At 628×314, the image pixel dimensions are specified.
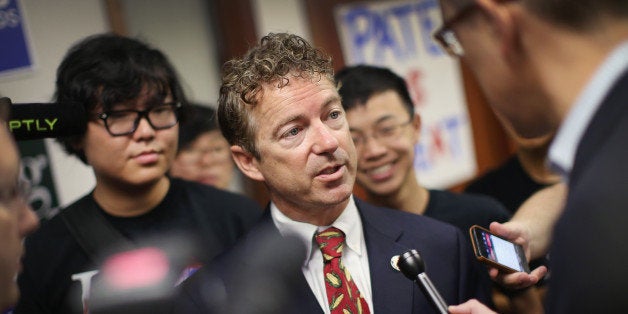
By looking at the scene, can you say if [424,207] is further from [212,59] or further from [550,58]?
[212,59]

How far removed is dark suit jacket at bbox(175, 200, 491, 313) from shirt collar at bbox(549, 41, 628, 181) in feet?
2.53

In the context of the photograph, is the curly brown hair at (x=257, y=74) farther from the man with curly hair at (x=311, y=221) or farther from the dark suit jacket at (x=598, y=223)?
the dark suit jacket at (x=598, y=223)

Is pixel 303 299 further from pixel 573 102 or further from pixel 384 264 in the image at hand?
pixel 573 102

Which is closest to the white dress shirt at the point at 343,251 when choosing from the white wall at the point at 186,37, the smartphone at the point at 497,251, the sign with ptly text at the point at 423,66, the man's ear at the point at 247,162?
the man's ear at the point at 247,162

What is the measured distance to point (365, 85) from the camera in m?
2.37

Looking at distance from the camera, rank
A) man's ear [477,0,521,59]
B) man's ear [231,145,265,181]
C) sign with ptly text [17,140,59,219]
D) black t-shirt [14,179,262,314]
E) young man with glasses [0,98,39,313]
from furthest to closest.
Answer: sign with ptly text [17,140,59,219]
black t-shirt [14,179,262,314]
man's ear [231,145,265,181]
young man with glasses [0,98,39,313]
man's ear [477,0,521,59]

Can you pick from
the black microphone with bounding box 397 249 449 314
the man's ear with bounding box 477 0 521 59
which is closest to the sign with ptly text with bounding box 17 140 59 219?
the black microphone with bounding box 397 249 449 314

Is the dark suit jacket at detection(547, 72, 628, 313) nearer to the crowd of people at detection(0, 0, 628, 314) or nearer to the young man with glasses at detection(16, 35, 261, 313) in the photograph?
the crowd of people at detection(0, 0, 628, 314)

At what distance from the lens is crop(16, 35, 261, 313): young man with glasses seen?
192 cm

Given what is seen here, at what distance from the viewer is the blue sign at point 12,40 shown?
7.95ft

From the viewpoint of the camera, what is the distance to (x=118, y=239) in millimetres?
1959

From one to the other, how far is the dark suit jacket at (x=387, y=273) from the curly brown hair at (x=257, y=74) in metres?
0.27

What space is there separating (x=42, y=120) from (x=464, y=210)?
52.8 inches

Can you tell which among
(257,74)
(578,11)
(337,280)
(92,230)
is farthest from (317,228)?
(578,11)
